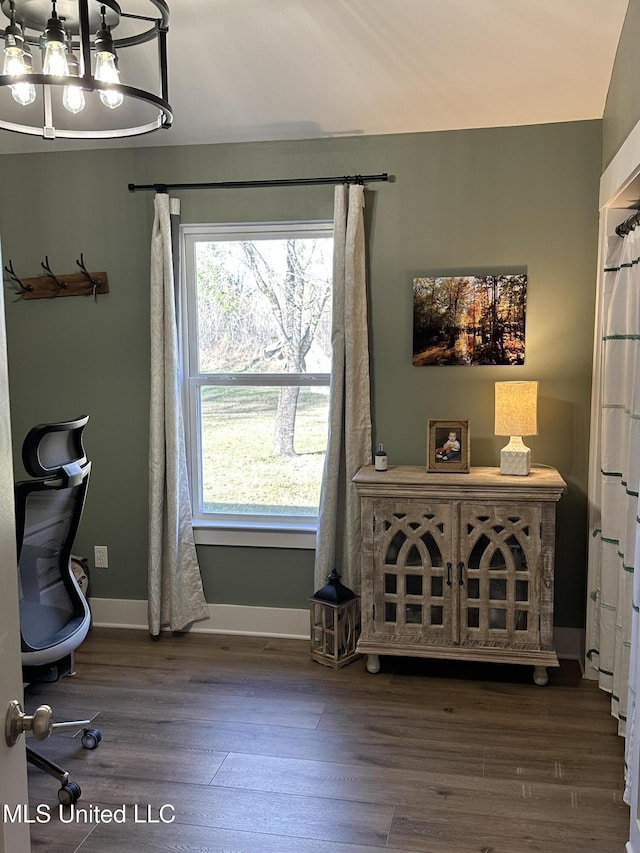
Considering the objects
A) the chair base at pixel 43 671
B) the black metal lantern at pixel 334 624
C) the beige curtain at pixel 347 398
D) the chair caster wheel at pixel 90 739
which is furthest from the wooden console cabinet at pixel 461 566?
the chair base at pixel 43 671

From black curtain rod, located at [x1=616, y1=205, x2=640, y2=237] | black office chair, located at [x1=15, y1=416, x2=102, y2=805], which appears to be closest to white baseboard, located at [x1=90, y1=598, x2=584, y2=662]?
black office chair, located at [x1=15, y1=416, x2=102, y2=805]

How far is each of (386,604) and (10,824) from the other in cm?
251

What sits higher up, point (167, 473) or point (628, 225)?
point (628, 225)

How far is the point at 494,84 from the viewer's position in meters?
3.32

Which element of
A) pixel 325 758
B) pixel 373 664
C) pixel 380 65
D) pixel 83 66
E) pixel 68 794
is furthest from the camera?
pixel 373 664

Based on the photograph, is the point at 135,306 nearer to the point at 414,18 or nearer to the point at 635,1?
the point at 414,18

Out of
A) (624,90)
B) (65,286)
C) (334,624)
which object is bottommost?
(334,624)

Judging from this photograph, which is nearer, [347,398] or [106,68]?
[106,68]

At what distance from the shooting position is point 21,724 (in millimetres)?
1072

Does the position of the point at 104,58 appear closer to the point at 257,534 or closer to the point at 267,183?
the point at 267,183

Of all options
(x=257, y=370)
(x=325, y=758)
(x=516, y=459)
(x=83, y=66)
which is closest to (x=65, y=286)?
(x=257, y=370)

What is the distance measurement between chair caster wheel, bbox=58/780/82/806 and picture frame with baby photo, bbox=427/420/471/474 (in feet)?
6.13

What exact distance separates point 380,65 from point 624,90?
3.23 feet

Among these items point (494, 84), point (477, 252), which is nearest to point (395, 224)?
point (477, 252)
